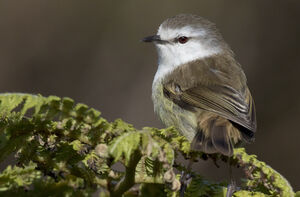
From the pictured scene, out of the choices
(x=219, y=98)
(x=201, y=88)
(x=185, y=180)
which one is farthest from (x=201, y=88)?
(x=185, y=180)

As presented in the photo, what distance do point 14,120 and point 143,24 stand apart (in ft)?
21.5

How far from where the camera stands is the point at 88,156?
2.00 metres

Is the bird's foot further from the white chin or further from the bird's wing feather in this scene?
the white chin

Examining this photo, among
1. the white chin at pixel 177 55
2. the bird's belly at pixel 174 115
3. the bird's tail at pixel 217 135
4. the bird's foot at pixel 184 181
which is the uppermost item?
the white chin at pixel 177 55

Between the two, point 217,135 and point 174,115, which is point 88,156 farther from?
point 174,115

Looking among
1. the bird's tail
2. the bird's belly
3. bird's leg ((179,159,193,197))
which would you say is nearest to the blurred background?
the bird's belly

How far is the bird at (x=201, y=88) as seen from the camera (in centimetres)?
352

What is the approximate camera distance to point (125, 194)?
183 centimetres

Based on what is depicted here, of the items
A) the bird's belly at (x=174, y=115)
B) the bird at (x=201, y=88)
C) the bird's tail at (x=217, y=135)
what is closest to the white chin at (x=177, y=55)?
the bird at (x=201, y=88)

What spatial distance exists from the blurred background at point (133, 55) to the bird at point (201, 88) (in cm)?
302

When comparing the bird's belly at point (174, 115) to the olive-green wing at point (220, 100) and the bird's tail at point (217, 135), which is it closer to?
the olive-green wing at point (220, 100)

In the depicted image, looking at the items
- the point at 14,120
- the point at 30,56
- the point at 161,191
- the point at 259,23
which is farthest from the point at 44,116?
the point at 259,23

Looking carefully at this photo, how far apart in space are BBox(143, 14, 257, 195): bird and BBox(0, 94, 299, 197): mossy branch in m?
0.58

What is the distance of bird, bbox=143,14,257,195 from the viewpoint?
11.5 ft
